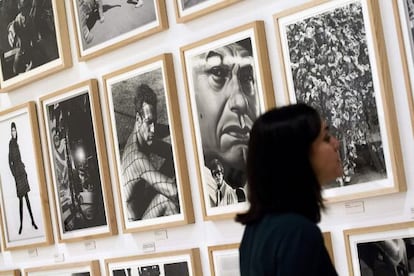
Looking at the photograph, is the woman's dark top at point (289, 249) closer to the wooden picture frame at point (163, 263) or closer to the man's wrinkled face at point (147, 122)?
the wooden picture frame at point (163, 263)

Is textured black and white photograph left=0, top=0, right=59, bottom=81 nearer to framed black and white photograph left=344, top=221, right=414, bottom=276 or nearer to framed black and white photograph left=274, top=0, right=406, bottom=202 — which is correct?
framed black and white photograph left=274, top=0, right=406, bottom=202

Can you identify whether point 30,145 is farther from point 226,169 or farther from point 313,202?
point 313,202

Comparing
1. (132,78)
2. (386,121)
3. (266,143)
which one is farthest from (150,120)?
(266,143)

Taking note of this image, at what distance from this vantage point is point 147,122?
20.0ft

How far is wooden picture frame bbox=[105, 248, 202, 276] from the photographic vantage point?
589cm

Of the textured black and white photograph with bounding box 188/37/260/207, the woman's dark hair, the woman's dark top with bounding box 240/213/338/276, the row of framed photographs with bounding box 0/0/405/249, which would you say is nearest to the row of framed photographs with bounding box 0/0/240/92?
the row of framed photographs with bounding box 0/0/405/249

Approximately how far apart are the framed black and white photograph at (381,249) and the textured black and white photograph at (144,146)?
1.42 meters

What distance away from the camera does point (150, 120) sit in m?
6.06

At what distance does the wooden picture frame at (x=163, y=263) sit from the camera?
589 centimetres

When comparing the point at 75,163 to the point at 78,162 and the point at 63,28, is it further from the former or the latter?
the point at 63,28

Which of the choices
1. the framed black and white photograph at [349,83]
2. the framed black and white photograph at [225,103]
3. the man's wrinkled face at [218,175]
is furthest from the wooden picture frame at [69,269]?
the framed black and white photograph at [349,83]

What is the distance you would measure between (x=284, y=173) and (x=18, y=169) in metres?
4.57

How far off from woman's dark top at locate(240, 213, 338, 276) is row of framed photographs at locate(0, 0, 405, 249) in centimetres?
161

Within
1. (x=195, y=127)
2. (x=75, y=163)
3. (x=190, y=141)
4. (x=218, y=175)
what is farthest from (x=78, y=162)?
(x=218, y=175)
